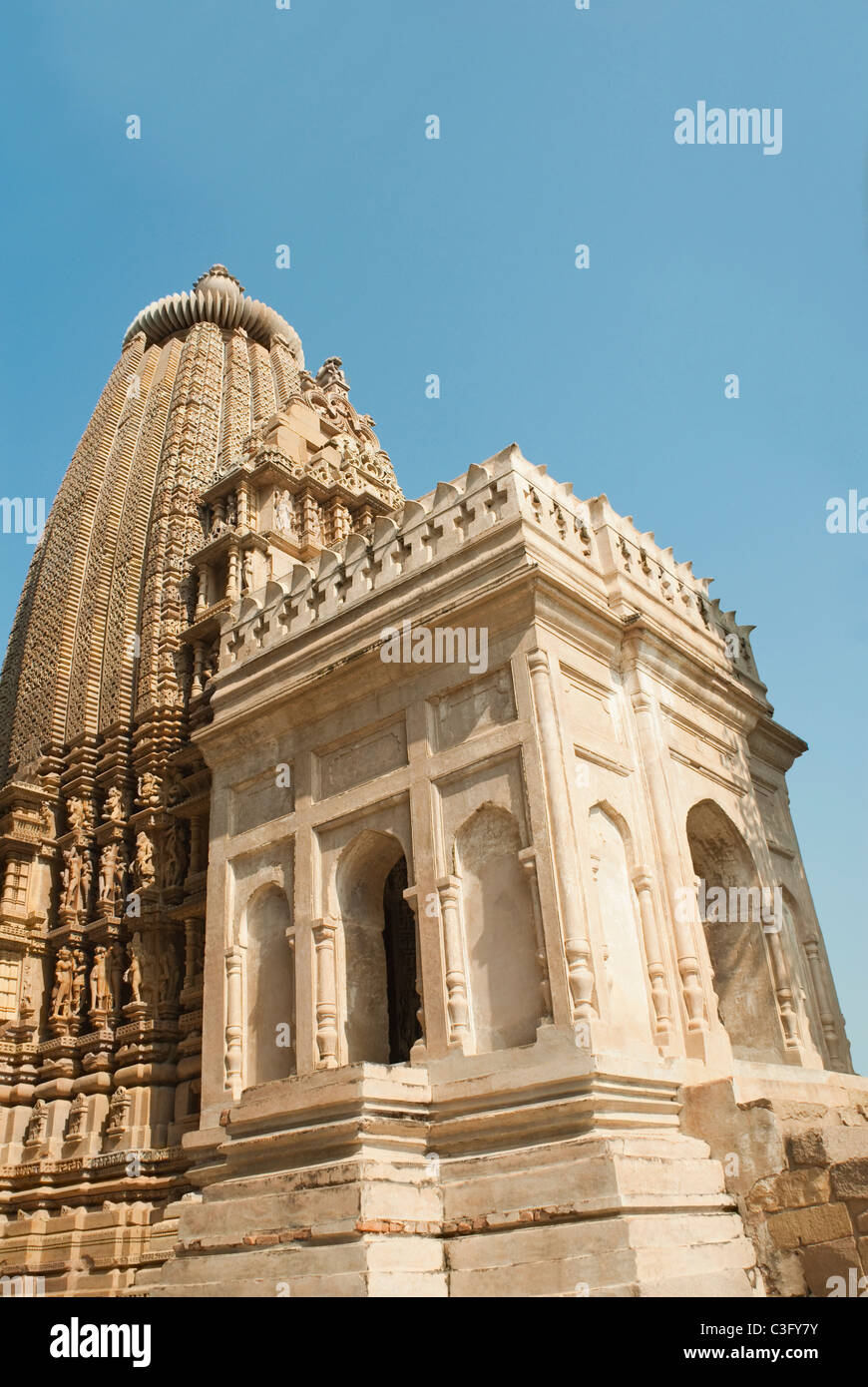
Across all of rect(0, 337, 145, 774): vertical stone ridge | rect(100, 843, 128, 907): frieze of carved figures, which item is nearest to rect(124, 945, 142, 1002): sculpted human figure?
rect(100, 843, 128, 907): frieze of carved figures

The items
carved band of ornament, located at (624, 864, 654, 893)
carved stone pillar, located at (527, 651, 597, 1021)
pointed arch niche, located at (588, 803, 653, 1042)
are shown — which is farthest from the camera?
carved band of ornament, located at (624, 864, 654, 893)

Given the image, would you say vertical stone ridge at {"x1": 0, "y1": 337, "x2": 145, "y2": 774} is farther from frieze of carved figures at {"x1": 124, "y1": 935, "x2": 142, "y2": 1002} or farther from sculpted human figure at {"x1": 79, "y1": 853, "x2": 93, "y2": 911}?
frieze of carved figures at {"x1": 124, "y1": 935, "x2": 142, "y2": 1002}

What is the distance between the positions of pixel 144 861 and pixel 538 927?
9.70 meters

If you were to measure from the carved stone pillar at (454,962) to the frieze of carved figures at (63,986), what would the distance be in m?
9.49

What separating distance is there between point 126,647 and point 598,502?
1129cm

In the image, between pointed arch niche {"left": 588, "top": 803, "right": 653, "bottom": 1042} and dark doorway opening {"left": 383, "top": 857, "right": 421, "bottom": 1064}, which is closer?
pointed arch niche {"left": 588, "top": 803, "right": 653, "bottom": 1042}

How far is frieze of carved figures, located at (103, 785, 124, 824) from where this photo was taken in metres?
18.8

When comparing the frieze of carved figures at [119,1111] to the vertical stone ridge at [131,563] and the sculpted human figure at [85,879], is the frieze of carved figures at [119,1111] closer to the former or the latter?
the sculpted human figure at [85,879]

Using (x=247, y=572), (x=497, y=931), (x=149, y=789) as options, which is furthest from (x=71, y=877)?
(x=497, y=931)

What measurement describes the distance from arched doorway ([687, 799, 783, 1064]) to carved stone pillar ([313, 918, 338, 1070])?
15.1ft

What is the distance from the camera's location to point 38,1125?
16656mm

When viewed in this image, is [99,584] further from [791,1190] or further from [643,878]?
[791,1190]
